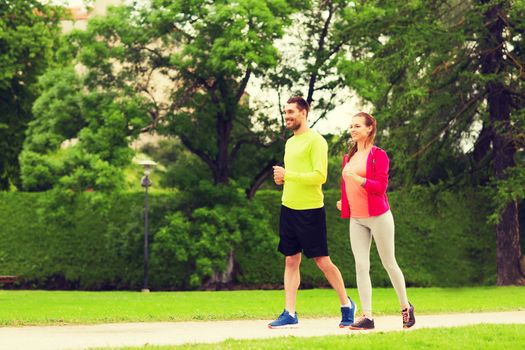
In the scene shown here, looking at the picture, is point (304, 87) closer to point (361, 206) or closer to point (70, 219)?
point (70, 219)

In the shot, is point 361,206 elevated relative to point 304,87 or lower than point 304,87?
lower

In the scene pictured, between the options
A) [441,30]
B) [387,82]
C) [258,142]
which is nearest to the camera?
[441,30]

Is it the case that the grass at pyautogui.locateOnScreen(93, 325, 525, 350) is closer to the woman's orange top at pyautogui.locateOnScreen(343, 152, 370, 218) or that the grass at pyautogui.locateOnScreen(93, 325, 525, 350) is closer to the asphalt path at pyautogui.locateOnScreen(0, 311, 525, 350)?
the asphalt path at pyautogui.locateOnScreen(0, 311, 525, 350)

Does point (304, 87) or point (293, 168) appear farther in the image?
point (304, 87)

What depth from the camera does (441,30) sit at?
82.1 feet

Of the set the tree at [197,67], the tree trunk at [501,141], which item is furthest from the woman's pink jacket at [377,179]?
the tree at [197,67]

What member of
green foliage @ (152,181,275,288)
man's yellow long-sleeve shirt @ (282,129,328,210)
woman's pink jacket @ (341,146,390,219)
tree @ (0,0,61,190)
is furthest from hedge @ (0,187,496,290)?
woman's pink jacket @ (341,146,390,219)

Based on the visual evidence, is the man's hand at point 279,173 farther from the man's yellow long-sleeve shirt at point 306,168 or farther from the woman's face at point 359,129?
the woman's face at point 359,129

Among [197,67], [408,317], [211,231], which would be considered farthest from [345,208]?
[197,67]

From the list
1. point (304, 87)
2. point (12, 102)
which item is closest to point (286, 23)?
point (304, 87)

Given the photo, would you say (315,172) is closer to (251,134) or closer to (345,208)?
(345,208)

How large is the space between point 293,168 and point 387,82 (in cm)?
1754

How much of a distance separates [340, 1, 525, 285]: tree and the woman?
1444 centimetres

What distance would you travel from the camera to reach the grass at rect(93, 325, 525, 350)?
8023mm
